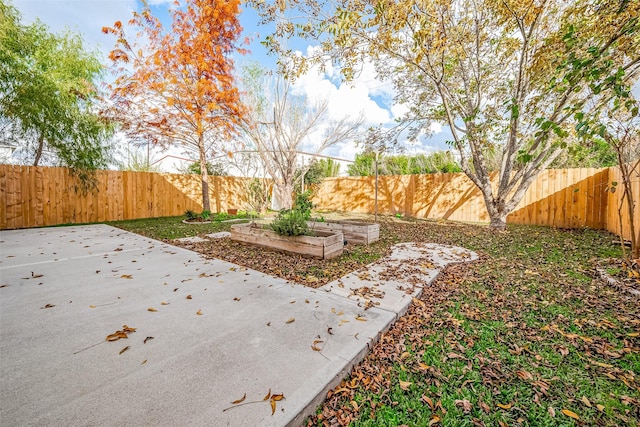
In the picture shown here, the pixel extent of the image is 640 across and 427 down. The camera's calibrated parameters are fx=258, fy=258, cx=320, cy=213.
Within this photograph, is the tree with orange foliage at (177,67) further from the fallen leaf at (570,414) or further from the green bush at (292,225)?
the fallen leaf at (570,414)

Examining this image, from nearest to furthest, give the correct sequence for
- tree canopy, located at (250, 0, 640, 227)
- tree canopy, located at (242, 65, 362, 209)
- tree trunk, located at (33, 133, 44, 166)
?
tree canopy, located at (250, 0, 640, 227) < tree trunk, located at (33, 133, 44, 166) < tree canopy, located at (242, 65, 362, 209)

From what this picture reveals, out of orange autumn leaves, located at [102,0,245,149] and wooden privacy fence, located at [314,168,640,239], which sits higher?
orange autumn leaves, located at [102,0,245,149]

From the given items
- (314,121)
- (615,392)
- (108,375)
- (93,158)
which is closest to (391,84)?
(314,121)

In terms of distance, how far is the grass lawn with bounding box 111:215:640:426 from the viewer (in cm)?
131

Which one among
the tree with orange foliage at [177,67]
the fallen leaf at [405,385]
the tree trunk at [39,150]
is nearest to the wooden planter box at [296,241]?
the fallen leaf at [405,385]

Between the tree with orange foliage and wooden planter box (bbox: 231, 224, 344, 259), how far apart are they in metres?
4.46

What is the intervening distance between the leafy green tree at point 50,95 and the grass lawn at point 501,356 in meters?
7.46

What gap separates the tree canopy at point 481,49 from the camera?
12.3 ft

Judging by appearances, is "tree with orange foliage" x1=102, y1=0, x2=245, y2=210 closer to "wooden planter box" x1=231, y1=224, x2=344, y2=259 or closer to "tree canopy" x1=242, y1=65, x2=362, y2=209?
"tree canopy" x1=242, y1=65, x2=362, y2=209

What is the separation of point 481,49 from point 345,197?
6.97m

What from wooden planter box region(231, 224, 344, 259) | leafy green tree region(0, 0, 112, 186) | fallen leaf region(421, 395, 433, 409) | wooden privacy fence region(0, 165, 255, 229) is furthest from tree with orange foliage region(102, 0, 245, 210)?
fallen leaf region(421, 395, 433, 409)

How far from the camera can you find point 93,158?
7.52 meters

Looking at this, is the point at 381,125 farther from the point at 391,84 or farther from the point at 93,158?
the point at 93,158

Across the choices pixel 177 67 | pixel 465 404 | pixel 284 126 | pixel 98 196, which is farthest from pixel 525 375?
pixel 98 196
